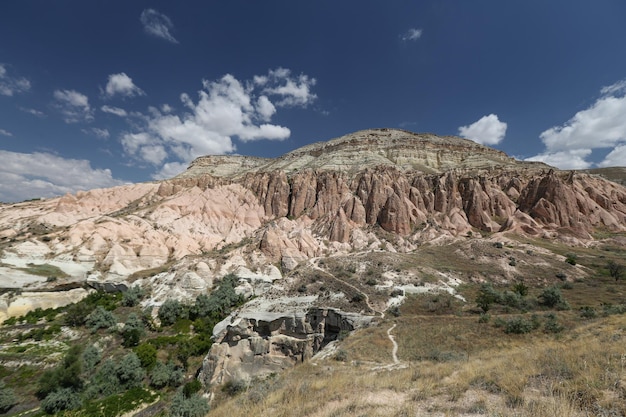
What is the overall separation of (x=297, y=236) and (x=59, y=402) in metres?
36.8

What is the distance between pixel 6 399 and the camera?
20156 millimetres

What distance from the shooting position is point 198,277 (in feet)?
128

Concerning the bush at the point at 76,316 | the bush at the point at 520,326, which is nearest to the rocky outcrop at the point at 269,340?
the bush at the point at 520,326

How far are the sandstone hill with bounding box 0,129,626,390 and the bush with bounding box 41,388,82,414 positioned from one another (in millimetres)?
8852

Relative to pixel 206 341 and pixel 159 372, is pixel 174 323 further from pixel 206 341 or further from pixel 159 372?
pixel 159 372

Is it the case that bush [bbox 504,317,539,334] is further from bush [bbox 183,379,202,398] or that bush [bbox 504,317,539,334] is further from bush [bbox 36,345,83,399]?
bush [bbox 36,345,83,399]

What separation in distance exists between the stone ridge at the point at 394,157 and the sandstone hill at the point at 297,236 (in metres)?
1.12

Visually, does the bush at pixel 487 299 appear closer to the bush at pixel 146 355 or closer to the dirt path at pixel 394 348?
the dirt path at pixel 394 348

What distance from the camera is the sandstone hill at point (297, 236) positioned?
2702 cm

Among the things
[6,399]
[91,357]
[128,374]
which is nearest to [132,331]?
[91,357]

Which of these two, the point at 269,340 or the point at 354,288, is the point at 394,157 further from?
the point at 269,340

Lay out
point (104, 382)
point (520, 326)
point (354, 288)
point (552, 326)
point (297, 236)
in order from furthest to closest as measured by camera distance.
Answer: point (297, 236) < point (354, 288) < point (104, 382) < point (520, 326) < point (552, 326)

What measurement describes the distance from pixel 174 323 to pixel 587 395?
36.5 meters

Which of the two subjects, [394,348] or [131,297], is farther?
[131,297]
